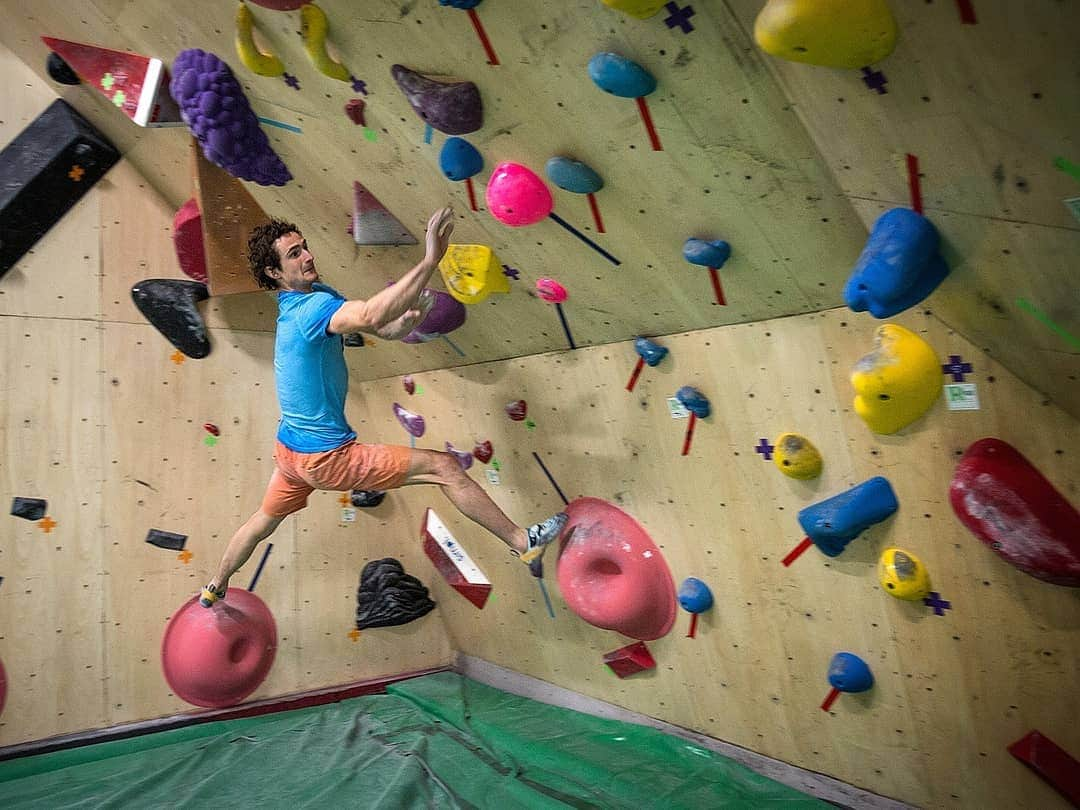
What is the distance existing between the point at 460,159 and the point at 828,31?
983 millimetres

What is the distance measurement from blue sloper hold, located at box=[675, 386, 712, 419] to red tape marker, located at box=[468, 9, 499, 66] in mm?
901

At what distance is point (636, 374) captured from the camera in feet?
7.68

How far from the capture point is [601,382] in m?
2.46

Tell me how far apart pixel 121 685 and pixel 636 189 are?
2.59 metres

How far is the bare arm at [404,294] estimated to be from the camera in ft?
6.41

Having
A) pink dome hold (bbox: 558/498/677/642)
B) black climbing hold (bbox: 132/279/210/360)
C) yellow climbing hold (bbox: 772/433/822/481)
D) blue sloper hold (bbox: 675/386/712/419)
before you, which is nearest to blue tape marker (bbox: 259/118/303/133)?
black climbing hold (bbox: 132/279/210/360)

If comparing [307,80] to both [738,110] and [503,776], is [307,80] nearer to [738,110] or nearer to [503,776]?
[738,110]

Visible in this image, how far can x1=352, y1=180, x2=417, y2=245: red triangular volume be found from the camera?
97.0 inches

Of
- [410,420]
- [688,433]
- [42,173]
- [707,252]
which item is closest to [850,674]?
[688,433]

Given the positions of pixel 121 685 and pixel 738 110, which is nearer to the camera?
pixel 738 110

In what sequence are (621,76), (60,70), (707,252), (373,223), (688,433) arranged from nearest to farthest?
(621,76)
(707,252)
(688,433)
(373,223)
(60,70)

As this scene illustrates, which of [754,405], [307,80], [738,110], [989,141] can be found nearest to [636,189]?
[738,110]

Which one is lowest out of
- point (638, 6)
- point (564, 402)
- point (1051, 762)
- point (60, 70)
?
point (1051, 762)

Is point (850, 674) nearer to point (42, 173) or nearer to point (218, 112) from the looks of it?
point (218, 112)
